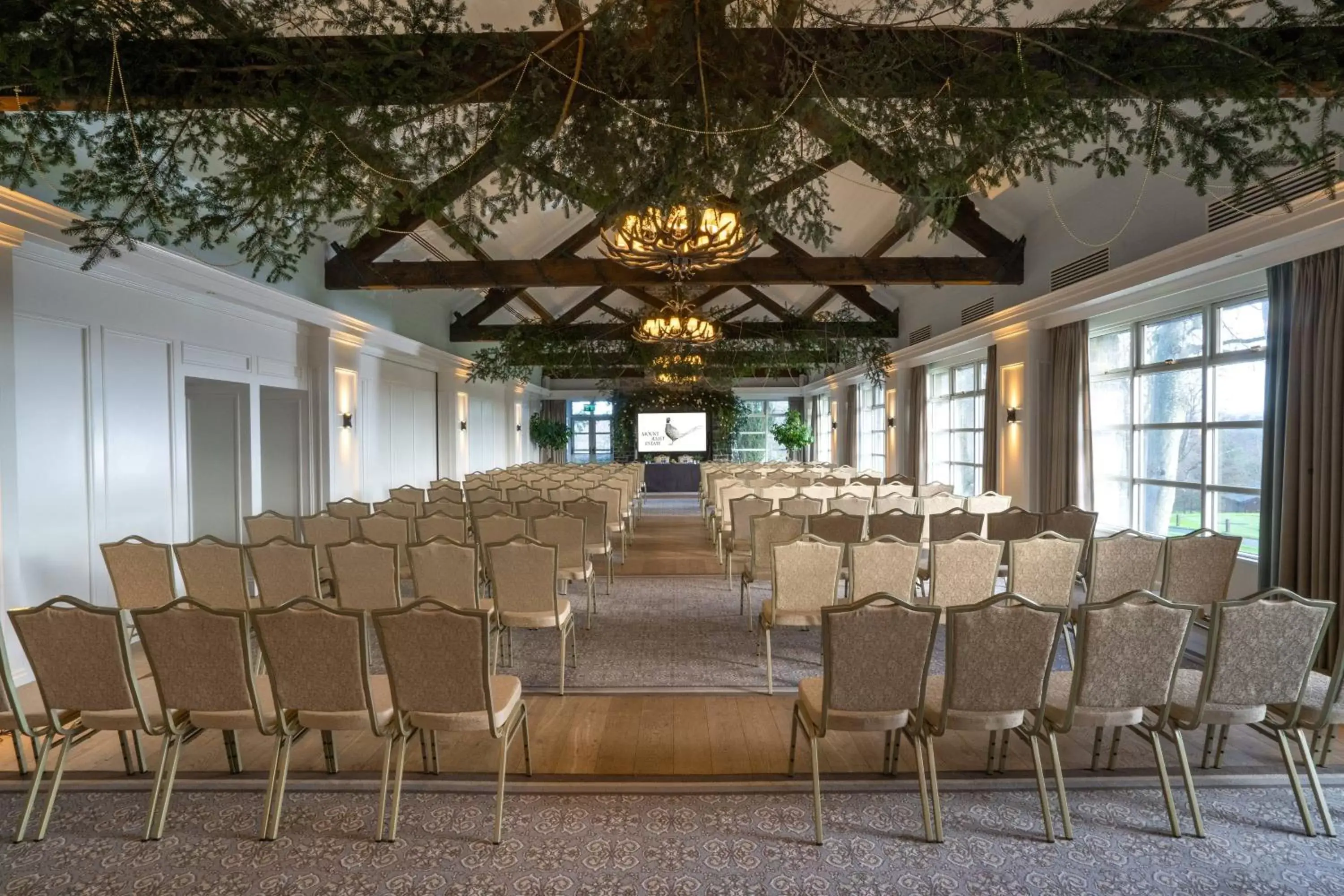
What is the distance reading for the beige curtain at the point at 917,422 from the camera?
1337cm

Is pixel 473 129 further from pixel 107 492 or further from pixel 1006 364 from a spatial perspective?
pixel 1006 364

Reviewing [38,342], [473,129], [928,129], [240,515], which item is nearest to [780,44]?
[928,129]

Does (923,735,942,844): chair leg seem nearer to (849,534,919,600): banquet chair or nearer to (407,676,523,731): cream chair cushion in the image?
(849,534,919,600): banquet chair

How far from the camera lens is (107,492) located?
18.1 ft

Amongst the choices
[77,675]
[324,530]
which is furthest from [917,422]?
[77,675]

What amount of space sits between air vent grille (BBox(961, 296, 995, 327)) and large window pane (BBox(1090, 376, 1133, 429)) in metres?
2.10

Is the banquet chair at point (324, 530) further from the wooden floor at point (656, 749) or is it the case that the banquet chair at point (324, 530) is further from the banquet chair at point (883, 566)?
the banquet chair at point (883, 566)

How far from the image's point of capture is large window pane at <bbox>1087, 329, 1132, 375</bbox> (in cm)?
783

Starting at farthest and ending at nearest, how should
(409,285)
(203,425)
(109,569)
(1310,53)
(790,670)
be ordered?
(409,285), (203,425), (790,670), (109,569), (1310,53)

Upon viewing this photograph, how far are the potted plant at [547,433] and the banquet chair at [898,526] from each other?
1693 cm

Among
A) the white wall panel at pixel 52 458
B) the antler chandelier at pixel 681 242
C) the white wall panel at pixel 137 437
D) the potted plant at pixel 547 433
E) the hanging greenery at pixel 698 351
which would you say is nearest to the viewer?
the white wall panel at pixel 52 458

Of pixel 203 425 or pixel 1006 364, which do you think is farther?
pixel 1006 364

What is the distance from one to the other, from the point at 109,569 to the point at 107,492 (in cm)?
170

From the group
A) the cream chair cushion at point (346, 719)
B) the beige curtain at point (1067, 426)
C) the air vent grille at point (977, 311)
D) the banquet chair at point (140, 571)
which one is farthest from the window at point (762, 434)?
the cream chair cushion at point (346, 719)
